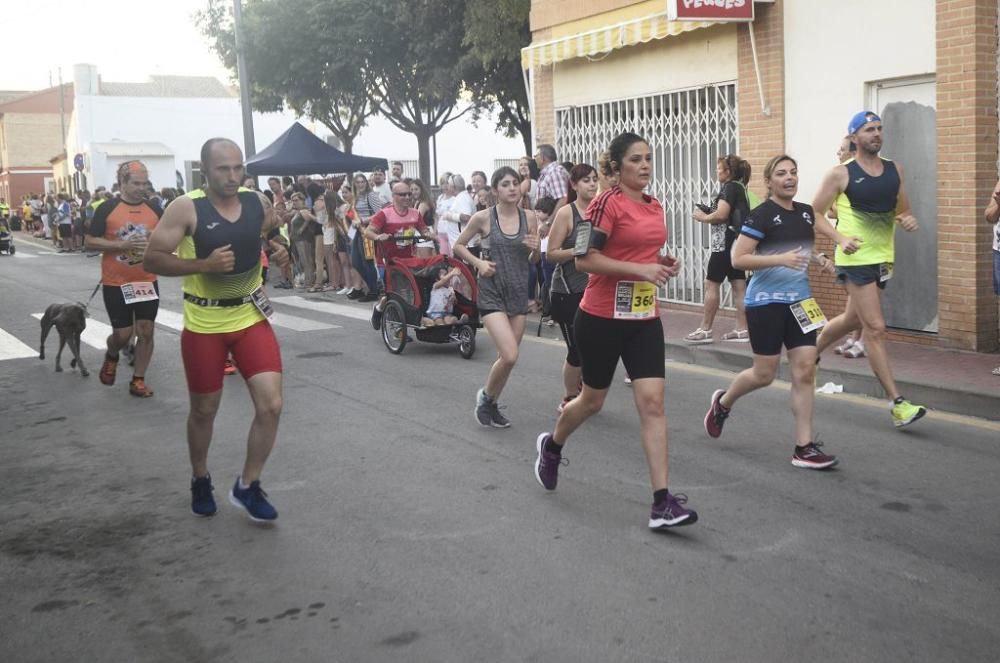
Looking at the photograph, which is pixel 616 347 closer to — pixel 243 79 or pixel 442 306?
pixel 442 306

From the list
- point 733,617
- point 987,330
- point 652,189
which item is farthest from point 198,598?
point 652,189

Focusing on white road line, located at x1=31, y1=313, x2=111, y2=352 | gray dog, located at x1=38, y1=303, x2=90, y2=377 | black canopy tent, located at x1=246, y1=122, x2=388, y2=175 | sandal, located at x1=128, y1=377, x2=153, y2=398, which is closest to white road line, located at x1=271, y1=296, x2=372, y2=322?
white road line, located at x1=31, y1=313, x2=111, y2=352

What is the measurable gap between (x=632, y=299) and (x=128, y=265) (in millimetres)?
5305

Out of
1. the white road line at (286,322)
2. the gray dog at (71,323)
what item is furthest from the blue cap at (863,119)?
the white road line at (286,322)

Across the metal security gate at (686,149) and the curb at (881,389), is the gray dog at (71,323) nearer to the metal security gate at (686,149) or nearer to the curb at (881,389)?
the curb at (881,389)

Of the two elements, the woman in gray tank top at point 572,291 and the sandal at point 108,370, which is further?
the sandal at point 108,370

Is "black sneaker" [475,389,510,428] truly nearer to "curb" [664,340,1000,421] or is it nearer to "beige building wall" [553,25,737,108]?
"curb" [664,340,1000,421]

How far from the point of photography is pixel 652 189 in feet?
48.8

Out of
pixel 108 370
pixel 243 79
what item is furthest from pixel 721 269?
pixel 243 79

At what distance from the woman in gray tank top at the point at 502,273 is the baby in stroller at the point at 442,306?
3234 mm

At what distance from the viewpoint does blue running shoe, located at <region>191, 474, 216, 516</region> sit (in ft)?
19.9

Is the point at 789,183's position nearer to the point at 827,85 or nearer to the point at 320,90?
the point at 827,85

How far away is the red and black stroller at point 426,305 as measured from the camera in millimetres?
11633

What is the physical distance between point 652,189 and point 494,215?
691 centimetres
